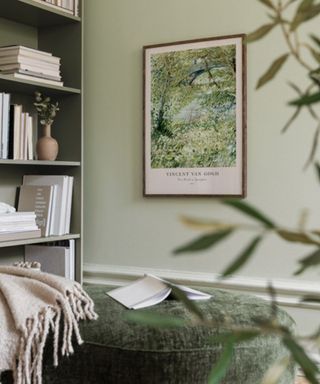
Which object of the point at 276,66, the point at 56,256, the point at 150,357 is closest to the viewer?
the point at 276,66

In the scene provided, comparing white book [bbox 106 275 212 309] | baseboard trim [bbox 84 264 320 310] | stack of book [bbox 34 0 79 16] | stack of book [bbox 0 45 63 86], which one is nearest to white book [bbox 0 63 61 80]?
stack of book [bbox 0 45 63 86]

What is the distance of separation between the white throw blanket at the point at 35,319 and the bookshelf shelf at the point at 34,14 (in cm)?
170

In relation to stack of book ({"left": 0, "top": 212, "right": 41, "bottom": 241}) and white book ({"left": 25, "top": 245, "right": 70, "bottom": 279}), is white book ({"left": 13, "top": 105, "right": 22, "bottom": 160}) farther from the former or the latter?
white book ({"left": 25, "top": 245, "right": 70, "bottom": 279})

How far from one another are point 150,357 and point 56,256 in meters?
1.66

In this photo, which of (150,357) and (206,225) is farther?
(150,357)

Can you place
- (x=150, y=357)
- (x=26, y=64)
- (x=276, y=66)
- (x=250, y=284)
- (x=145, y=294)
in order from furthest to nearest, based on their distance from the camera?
(x=26, y=64) → (x=250, y=284) → (x=145, y=294) → (x=150, y=357) → (x=276, y=66)

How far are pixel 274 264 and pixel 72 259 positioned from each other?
42.1 inches

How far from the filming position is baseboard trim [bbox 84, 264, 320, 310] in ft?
9.02

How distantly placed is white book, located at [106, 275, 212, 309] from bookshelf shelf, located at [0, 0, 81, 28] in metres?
1.64

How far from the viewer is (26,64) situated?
298 cm

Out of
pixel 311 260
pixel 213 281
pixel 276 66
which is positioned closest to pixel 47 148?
pixel 213 281

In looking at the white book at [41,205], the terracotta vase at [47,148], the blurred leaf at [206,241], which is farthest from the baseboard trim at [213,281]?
the blurred leaf at [206,241]

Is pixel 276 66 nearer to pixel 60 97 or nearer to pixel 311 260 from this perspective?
pixel 311 260

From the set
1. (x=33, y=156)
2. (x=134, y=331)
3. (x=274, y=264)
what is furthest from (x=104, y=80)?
(x=134, y=331)
